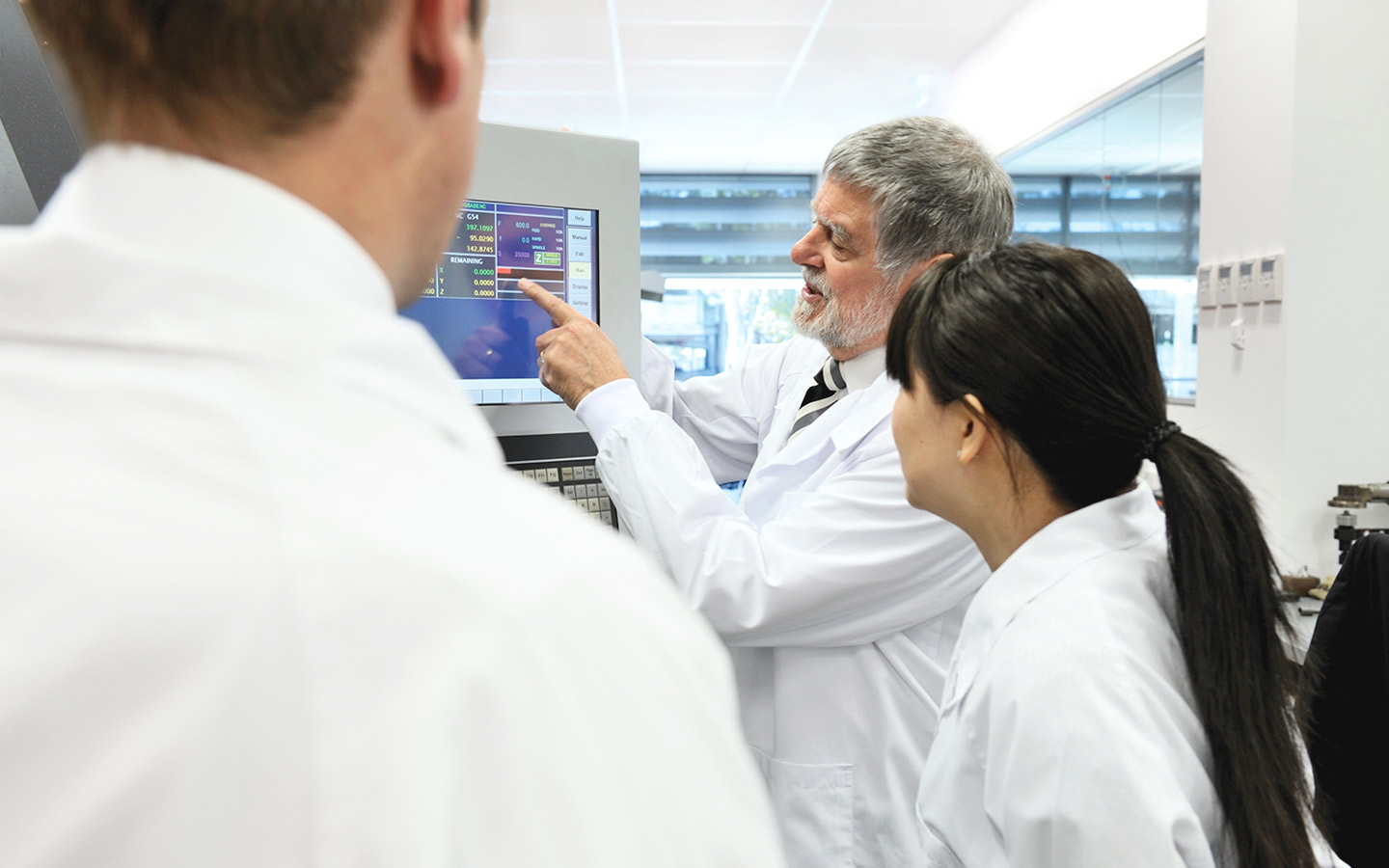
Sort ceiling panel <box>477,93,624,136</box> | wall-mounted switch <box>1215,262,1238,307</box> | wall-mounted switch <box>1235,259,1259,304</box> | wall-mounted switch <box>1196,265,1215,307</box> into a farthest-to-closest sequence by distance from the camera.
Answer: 1. ceiling panel <box>477,93,624,136</box>
2. wall-mounted switch <box>1196,265,1215,307</box>
3. wall-mounted switch <box>1215,262,1238,307</box>
4. wall-mounted switch <box>1235,259,1259,304</box>

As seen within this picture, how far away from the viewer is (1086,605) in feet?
2.71

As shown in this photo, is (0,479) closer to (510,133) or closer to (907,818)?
(510,133)

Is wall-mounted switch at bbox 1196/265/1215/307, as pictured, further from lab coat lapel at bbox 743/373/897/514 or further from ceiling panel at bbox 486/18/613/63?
ceiling panel at bbox 486/18/613/63

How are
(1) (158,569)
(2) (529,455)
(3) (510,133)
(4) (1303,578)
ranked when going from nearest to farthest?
(1) (158,569) < (3) (510,133) < (2) (529,455) < (4) (1303,578)

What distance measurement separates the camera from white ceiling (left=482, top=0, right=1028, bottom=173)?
4.34 meters

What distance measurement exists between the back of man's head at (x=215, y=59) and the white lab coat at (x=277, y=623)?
57mm

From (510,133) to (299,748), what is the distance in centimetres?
97

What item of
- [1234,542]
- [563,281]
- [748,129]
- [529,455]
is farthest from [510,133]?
[748,129]

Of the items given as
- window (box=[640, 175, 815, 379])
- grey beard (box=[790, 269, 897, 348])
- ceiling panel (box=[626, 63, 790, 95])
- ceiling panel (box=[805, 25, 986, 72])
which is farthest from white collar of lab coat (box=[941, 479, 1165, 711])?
window (box=[640, 175, 815, 379])

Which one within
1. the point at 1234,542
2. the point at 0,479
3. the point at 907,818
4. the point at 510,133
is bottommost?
the point at 907,818

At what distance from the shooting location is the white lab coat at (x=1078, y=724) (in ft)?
2.48

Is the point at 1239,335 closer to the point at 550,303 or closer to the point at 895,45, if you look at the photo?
the point at 550,303

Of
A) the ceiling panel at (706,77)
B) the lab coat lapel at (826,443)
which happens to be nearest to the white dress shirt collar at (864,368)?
the lab coat lapel at (826,443)

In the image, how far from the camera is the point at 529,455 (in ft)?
4.11
